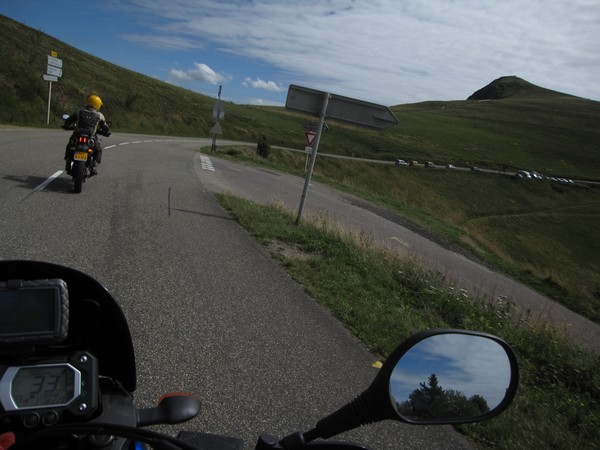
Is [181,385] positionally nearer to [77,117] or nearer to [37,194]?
[37,194]

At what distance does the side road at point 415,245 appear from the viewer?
12.6 m

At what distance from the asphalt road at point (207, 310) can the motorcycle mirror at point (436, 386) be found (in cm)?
161

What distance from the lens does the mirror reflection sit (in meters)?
1.60

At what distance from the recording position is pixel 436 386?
5.44 feet

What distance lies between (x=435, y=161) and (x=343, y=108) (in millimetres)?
79490

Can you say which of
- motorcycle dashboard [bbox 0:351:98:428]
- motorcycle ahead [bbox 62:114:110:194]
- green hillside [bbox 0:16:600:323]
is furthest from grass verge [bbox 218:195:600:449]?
green hillside [bbox 0:16:600:323]

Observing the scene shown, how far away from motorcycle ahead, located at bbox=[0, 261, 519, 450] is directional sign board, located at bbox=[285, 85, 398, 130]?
25.2ft

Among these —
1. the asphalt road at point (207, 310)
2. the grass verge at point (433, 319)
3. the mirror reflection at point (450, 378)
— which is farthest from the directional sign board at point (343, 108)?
the mirror reflection at point (450, 378)

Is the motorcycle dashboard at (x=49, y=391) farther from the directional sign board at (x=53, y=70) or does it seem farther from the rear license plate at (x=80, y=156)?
the directional sign board at (x=53, y=70)

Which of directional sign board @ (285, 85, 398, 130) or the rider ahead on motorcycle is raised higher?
directional sign board @ (285, 85, 398, 130)

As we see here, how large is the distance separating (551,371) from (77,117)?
1003 centimetres

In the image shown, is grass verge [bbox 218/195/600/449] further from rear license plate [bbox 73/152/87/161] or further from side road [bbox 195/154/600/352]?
rear license plate [bbox 73/152/87/161]

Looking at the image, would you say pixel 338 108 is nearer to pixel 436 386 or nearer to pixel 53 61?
pixel 436 386

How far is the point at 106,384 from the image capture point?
1897 millimetres
